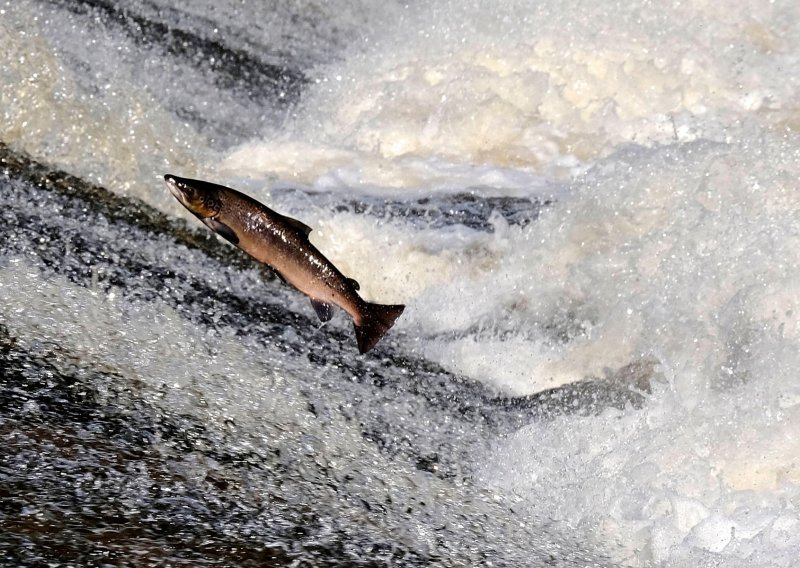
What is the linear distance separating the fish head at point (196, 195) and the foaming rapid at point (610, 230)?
0.97 meters

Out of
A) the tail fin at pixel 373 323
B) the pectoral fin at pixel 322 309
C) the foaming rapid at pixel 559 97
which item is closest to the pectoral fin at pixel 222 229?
the pectoral fin at pixel 322 309

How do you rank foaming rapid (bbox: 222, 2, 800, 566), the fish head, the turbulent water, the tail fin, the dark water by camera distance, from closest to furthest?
the dark water < the turbulent water < the fish head < the tail fin < foaming rapid (bbox: 222, 2, 800, 566)

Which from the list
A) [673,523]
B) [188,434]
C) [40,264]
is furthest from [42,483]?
[673,523]

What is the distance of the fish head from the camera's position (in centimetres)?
261

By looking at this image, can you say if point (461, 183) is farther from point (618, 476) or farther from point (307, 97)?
point (618, 476)

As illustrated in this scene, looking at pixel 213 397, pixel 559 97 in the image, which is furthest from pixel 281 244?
pixel 559 97

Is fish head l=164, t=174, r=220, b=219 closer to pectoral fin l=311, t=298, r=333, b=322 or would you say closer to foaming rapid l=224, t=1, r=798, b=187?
pectoral fin l=311, t=298, r=333, b=322

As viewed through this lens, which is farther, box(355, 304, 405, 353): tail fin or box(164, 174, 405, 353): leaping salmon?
box(355, 304, 405, 353): tail fin

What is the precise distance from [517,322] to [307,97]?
3.95 ft

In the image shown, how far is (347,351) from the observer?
10.6 ft

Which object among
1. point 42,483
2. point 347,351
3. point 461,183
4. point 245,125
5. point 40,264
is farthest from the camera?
point 245,125

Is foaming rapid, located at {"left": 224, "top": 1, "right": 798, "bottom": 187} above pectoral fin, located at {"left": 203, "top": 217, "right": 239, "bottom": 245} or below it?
above

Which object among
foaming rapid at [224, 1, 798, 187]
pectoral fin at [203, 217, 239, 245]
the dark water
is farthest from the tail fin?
foaming rapid at [224, 1, 798, 187]

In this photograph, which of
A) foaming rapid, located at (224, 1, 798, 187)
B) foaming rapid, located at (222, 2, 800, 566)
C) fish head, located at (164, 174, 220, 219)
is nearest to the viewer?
fish head, located at (164, 174, 220, 219)
